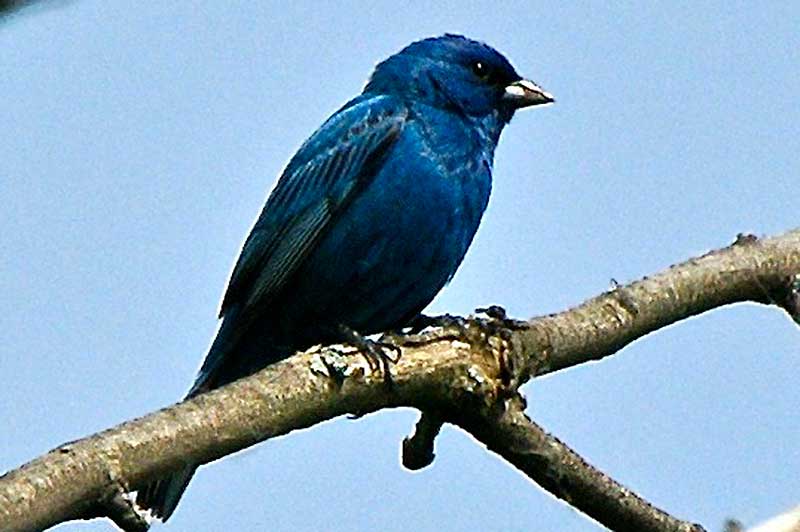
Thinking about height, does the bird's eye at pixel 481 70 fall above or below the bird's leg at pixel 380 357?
above

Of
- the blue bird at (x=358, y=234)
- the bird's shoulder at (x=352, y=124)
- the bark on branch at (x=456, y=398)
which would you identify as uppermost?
the bird's shoulder at (x=352, y=124)

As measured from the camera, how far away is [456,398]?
573cm

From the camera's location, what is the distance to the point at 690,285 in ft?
20.9

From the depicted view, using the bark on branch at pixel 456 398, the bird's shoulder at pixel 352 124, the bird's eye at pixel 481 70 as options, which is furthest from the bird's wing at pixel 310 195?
the bark on branch at pixel 456 398

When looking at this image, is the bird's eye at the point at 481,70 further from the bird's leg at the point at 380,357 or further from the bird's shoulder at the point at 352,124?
the bird's leg at the point at 380,357

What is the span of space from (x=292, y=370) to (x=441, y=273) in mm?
3270

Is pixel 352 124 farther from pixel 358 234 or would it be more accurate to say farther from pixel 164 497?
pixel 164 497

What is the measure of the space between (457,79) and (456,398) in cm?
428

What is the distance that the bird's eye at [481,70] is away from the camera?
9.85 metres

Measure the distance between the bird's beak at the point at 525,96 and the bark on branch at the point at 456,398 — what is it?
3.33 meters

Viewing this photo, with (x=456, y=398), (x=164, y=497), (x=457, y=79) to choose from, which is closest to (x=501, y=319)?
(x=456, y=398)

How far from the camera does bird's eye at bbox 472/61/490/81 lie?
9852mm

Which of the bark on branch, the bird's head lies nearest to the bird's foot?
the bark on branch

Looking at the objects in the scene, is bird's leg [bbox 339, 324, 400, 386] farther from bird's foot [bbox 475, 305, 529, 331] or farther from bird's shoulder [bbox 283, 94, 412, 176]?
bird's shoulder [bbox 283, 94, 412, 176]
